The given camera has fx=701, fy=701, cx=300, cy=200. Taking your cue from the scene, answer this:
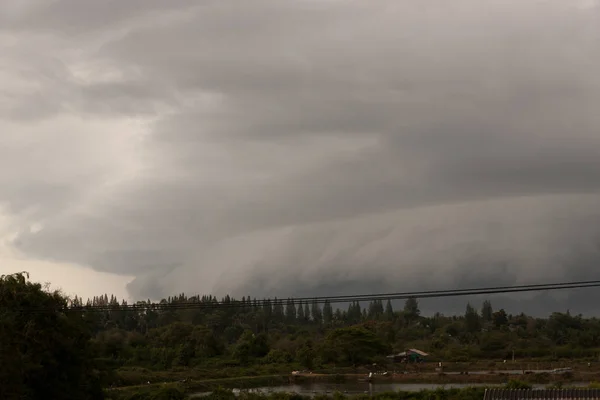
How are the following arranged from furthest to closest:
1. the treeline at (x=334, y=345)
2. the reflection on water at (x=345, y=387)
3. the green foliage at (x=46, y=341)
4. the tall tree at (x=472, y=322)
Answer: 1. the tall tree at (x=472, y=322)
2. the treeline at (x=334, y=345)
3. the reflection on water at (x=345, y=387)
4. the green foliage at (x=46, y=341)

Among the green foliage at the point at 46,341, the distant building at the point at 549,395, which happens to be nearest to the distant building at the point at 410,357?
the distant building at the point at 549,395

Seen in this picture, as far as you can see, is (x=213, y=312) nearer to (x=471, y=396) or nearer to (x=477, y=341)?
(x=477, y=341)

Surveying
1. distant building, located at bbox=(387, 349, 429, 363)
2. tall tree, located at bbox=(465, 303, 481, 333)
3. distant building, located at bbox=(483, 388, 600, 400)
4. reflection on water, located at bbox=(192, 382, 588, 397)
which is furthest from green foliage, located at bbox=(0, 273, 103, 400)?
tall tree, located at bbox=(465, 303, 481, 333)

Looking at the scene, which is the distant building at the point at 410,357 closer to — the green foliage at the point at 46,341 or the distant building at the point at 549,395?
the distant building at the point at 549,395

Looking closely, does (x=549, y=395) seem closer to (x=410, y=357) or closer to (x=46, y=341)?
(x=46, y=341)

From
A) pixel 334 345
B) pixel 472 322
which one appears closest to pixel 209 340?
pixel 334 345

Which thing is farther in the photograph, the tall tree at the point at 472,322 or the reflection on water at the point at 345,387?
the tall tree at the point at 472,322

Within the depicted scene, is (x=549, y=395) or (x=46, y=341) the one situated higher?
(x=46, y=341)

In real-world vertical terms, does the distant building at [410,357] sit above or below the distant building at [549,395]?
below
